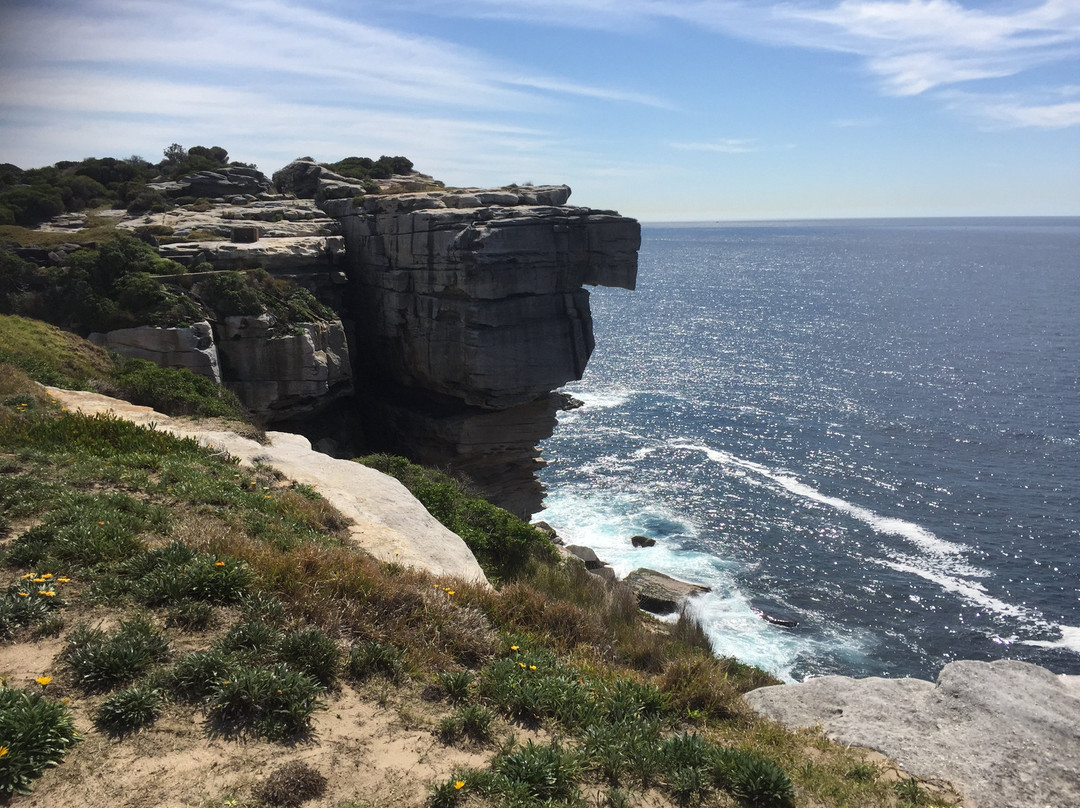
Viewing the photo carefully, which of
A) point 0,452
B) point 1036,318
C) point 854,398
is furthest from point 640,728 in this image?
point 1036,318

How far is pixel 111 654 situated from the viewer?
25.1 feet

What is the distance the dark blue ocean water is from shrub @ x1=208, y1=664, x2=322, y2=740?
28.4m

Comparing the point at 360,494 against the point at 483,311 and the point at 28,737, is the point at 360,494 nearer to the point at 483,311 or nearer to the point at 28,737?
the point at 28,737

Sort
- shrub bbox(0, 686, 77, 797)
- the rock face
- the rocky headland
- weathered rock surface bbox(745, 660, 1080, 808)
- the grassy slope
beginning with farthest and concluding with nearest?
1. the rock face
2. the rocky headland
3. weathered rock surface bbox(745, 660, 1080, 808)
4. the grassy slope
5. shrub bbox(0, 686, 77, 797)

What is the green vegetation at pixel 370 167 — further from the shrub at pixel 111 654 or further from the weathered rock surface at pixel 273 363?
the shrub at pixel 111 654

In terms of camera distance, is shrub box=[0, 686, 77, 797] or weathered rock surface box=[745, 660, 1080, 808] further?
weathered rock surface box=[745, 660, 1080, 808]

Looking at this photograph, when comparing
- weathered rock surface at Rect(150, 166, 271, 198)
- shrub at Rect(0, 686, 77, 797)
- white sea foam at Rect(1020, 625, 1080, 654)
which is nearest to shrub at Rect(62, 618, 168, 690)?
shrub at Rect(0, 686, 77, 797)

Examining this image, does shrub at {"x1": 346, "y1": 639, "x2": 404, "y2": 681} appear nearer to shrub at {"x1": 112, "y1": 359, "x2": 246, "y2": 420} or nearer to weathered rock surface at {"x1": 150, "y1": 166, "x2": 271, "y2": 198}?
shrub at {"x1": 112, "y1": 359, "x2": 246, "y2": 420}

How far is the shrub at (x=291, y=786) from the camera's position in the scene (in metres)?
6.47

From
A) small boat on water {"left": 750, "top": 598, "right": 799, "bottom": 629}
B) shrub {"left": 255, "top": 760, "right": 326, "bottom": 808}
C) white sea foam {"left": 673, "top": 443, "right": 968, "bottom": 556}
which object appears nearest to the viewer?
shrub {"left": 255, "top": 760, "right": 326, "bottom": 808}

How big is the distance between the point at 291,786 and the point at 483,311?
32.2 metres

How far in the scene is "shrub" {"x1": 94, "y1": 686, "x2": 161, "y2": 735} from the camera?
7.03m

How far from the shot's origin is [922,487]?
163ft

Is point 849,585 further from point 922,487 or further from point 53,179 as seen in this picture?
point 53,179
